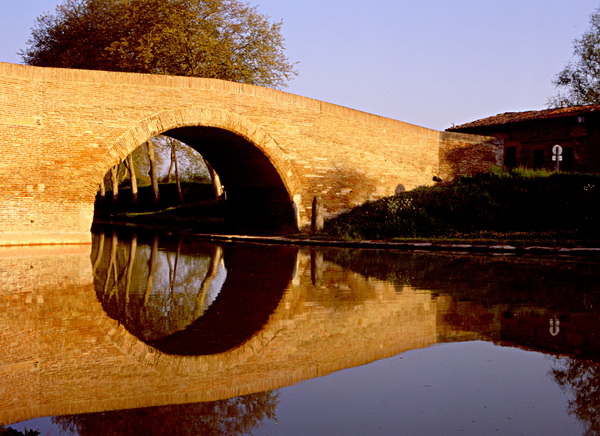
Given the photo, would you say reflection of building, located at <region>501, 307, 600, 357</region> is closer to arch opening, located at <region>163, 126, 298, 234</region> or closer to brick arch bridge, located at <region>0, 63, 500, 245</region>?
brick arch bridge, located at <region>0, 63, 500, 245</region>

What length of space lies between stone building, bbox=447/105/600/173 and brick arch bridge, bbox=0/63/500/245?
4.00 m

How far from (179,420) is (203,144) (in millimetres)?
19179

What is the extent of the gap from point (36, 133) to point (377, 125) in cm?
1138

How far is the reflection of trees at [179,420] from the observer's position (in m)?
3.59

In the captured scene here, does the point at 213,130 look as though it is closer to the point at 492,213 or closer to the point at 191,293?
the point at 492,213

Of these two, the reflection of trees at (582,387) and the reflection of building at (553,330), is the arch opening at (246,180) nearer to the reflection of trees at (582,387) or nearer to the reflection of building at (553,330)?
the reflection of building at (553,330)

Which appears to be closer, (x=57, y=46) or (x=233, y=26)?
(x=233, y=26)

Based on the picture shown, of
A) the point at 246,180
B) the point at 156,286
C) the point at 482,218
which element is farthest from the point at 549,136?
the point at 156,286

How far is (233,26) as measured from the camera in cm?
3131

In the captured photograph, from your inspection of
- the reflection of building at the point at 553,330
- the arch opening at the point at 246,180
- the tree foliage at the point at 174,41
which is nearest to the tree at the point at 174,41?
the tree foliage at the point at 174,41

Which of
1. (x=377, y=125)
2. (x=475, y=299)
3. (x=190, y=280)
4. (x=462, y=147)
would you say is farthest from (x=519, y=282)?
(x=462, y=147)

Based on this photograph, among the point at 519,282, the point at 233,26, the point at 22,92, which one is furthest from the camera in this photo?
the point at 233,26

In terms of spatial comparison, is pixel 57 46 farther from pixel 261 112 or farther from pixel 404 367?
pixel 404 367

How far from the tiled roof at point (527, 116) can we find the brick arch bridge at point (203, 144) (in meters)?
4.22
